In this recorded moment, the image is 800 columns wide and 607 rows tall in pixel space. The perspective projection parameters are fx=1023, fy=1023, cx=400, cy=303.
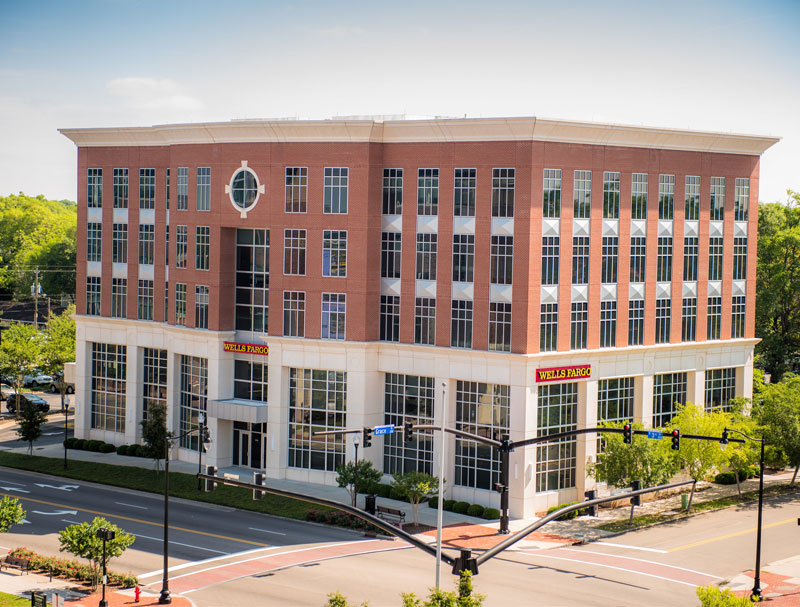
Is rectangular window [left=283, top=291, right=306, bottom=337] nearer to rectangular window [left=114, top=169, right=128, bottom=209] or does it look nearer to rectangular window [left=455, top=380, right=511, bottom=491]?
rectangular window [left=455, top=380, right=511, bottom=491]

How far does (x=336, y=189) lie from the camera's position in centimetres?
6625

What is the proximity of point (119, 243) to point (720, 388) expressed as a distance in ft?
152

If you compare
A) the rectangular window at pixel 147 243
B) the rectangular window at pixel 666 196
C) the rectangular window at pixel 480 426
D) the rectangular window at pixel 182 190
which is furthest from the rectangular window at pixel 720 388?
the rectangular window at pixel 147 243

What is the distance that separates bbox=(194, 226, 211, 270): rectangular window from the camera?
7162 centimetres

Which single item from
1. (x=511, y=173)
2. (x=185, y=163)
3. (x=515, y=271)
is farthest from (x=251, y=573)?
(x=185, y=163)

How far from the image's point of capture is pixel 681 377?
69812 mm

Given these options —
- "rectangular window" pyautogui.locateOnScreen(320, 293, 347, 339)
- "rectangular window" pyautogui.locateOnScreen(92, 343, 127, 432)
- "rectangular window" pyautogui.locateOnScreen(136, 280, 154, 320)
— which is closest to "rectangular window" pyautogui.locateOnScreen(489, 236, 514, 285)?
"rectangular window" pyautogui.locateOnScreen(320, 293, 347, 339)

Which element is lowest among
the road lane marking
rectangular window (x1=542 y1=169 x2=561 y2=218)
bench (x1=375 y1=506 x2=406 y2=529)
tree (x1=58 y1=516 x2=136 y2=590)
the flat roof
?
the road lane marking

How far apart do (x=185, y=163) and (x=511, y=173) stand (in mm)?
24998

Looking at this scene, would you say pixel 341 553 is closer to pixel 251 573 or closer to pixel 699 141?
pixel 251 573

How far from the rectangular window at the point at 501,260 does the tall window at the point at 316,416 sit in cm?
1210

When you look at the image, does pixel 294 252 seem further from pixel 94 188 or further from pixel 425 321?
pixel 94 188

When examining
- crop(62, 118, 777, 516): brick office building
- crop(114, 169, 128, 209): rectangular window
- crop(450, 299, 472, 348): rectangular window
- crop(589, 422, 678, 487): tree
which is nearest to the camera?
crop(589, 422, 678, 487): tree

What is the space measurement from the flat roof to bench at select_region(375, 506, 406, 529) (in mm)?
22722
